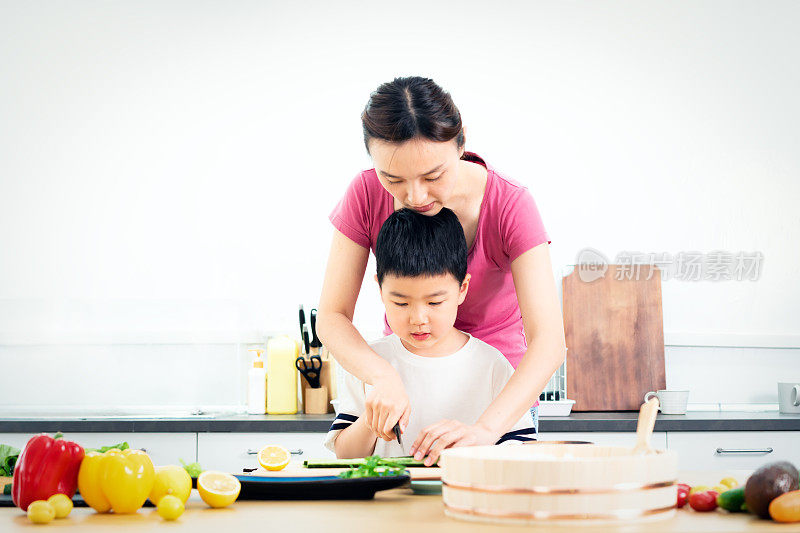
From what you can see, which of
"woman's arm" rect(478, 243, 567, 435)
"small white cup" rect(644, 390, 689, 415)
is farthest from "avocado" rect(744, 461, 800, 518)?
"small white cup" rect(644, 390, 689, 415)

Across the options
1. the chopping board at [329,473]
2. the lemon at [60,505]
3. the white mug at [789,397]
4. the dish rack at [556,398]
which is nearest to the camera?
the lemon at [60,505]

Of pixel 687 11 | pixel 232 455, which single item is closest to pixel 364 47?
pixel 687 11

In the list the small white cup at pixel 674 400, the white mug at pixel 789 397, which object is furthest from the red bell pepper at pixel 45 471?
the white mug at pixel 789 397

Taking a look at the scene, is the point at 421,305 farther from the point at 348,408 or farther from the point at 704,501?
the point at 704,501

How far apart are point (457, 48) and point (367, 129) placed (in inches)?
69.3

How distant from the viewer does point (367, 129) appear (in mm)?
1449

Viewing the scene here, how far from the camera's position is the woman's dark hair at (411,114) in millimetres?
1374

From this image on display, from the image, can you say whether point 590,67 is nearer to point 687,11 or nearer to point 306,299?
point 687,11

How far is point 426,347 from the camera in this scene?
1719mm

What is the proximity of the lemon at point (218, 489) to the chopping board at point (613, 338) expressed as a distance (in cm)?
200

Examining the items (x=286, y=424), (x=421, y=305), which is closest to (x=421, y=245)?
(x=421, y=305)

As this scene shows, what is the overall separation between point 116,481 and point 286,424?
5.09 ft

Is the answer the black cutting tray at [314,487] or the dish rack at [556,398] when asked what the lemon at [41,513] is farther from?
the dish rack at [556,398]

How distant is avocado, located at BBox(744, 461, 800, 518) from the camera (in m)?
0.84
